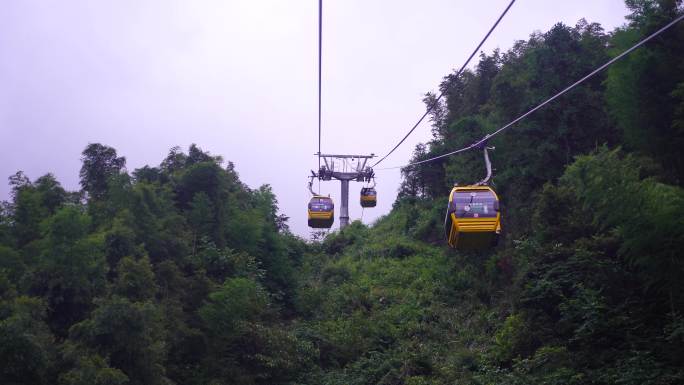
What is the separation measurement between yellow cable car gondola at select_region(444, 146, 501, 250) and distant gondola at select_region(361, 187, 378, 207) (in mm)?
19538

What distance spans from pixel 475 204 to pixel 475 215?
0.27 m

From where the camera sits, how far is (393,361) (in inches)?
949

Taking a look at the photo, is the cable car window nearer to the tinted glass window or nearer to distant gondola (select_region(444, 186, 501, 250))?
distant gondola (select_region(444, 186, 501, 250))

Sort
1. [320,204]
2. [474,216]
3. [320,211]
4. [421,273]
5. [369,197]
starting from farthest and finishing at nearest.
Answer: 1. [369,197]
2. [320,204]
3. [320,211]
4. [421,273]
5. [474,216]

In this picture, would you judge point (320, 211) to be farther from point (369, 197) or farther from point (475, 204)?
point (475, 204)

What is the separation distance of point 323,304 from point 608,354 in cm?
1525

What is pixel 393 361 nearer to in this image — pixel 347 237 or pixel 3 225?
pixel 3 225

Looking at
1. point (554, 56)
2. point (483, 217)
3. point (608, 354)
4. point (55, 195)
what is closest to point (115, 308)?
point (55, 195)

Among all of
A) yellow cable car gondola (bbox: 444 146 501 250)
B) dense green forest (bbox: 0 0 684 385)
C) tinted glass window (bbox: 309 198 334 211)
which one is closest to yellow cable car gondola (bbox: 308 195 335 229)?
tinted glass window (bbox: 309 198 334 211)

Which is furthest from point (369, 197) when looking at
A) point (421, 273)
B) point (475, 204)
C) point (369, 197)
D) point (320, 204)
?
point (475, 204)

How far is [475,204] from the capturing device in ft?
53.7

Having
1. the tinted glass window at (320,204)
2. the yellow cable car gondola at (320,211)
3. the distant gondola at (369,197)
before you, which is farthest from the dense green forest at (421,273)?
the distant gondola at (369,197)

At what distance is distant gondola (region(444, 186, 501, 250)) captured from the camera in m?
16.2

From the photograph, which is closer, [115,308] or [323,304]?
[115,308]
